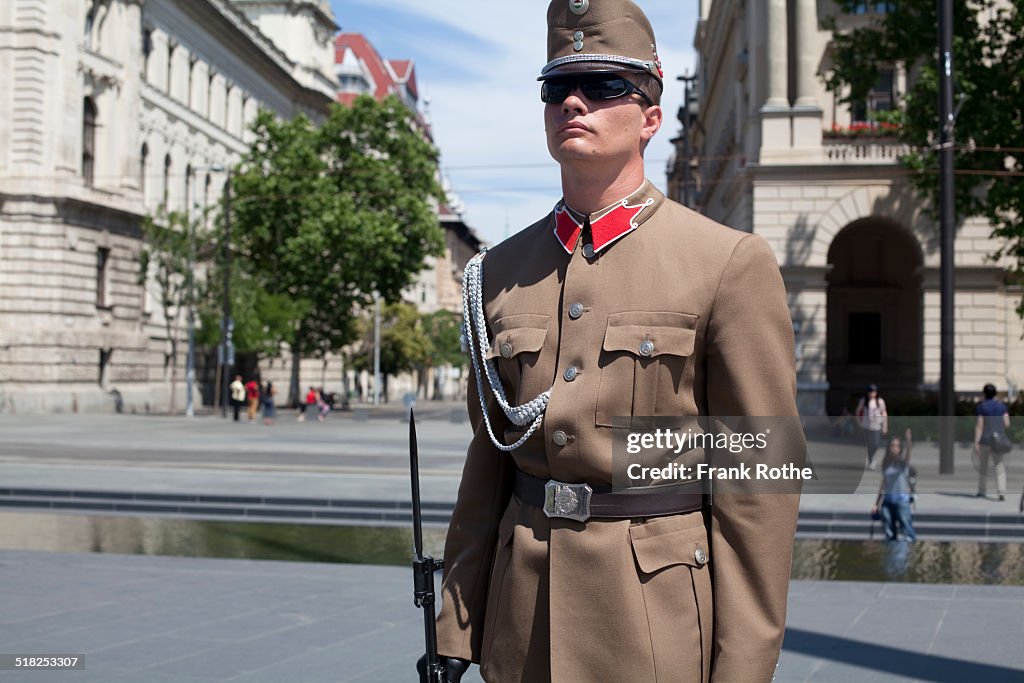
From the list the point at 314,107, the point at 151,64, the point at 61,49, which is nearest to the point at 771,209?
the point at 61,49

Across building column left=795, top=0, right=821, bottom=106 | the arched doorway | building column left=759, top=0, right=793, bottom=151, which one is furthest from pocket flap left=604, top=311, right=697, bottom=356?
the arched doorway

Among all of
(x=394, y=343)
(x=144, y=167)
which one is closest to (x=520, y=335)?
(x=144, y=167)

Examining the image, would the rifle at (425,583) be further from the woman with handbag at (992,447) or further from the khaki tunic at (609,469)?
the woman with handbag at (992,447)

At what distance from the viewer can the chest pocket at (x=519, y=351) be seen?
2.82m

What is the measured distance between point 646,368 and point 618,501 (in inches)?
12.3

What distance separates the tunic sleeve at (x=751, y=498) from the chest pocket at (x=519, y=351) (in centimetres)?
42

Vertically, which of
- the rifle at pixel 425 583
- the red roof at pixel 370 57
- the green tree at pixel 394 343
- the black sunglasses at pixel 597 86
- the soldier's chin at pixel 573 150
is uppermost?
the red roof at pixel 370 57

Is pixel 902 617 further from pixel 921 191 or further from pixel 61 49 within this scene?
pixel 61 49

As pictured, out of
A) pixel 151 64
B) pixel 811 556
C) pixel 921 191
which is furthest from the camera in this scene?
pixel 151 64

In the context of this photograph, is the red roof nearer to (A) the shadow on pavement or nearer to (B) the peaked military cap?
(A) the shadow on pavement

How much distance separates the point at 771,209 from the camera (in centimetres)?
3381

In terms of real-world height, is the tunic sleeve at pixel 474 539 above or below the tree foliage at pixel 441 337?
below

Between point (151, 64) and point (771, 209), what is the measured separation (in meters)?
28.9

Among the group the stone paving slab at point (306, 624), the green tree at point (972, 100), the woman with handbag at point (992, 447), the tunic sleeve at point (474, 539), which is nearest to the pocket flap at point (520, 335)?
the tunic sleeve at point (474, 539)
